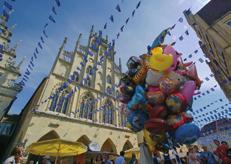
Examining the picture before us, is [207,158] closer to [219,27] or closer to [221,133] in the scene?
[219,27]

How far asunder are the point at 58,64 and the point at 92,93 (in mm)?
5020

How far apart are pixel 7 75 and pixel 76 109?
33.5ft

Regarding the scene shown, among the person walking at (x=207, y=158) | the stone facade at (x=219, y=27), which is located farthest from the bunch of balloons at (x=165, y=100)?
the stone facade at (x=219, y=27)

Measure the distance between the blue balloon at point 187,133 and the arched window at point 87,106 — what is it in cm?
1482

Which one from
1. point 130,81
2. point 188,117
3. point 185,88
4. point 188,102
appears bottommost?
point 188,117

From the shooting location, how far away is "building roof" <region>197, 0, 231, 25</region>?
1097 centimetres

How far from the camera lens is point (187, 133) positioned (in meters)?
2.34

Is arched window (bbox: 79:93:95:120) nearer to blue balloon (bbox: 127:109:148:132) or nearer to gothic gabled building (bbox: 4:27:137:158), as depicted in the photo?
gothic gabled building (bbox: 4:27:137:158)

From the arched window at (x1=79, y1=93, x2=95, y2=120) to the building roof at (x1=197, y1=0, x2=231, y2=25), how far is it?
13.4m

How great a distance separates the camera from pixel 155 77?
9.89 ft

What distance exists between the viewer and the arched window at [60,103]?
14.8 meters

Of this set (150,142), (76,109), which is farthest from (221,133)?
(150,142)

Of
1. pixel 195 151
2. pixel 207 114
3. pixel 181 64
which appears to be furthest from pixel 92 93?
pixel 181 64

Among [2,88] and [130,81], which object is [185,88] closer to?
[130,81]
